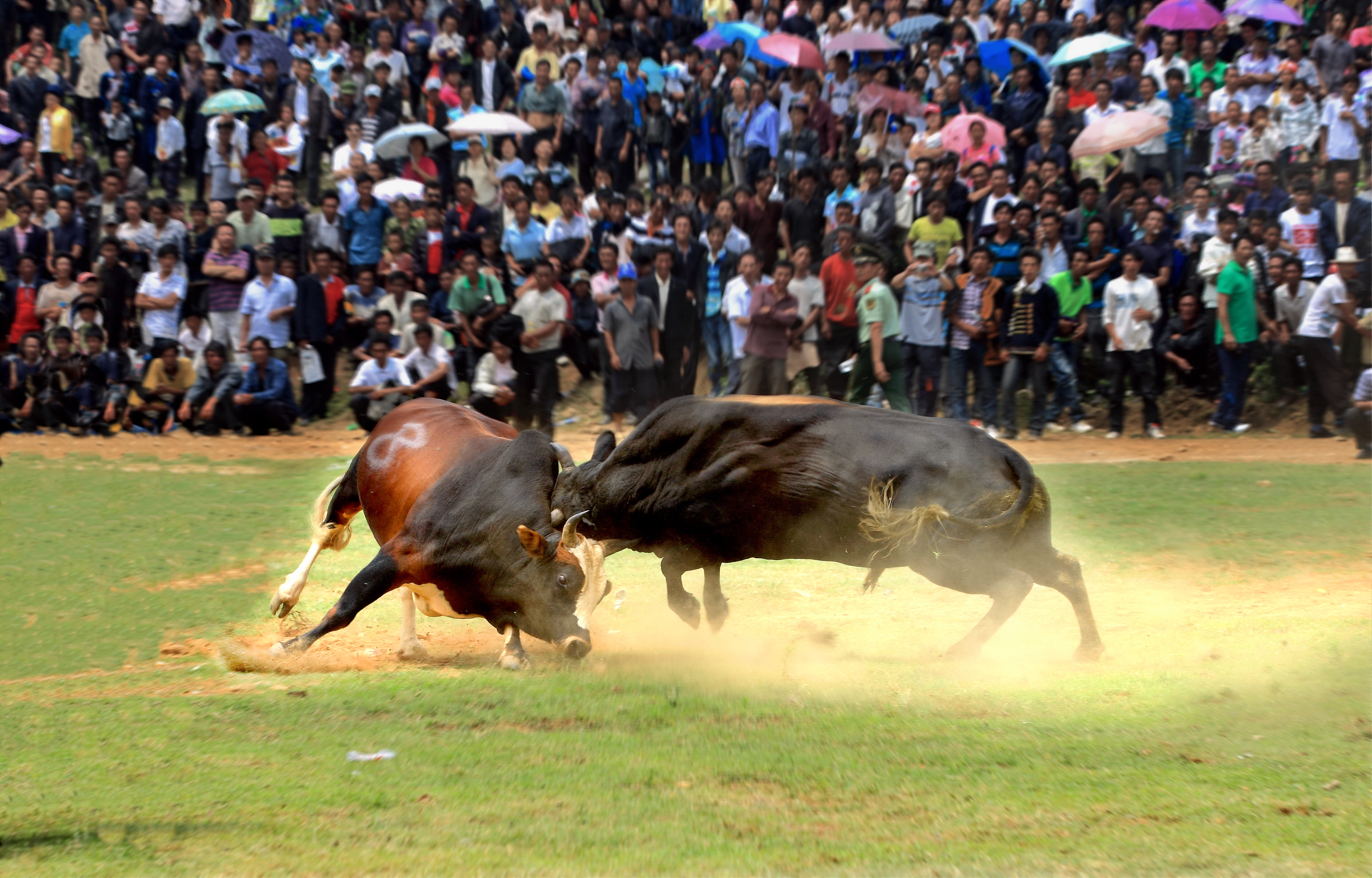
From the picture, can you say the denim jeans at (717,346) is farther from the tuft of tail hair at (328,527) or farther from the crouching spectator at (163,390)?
the tuft of tail hair at (328,527)

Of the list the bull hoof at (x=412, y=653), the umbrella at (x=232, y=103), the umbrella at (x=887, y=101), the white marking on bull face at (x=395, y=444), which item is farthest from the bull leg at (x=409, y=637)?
the umbrella at (x=232, y=103)

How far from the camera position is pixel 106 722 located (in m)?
6.08

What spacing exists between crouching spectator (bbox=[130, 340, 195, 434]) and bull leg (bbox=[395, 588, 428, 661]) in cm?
961

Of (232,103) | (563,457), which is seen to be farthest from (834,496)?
(232,103)

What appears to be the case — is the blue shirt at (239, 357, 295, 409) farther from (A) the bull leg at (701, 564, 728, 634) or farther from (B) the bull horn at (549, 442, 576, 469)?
(A) the bull leg at (701, 564, 728, 634)

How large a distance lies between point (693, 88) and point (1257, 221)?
8.07 m

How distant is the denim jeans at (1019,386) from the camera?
14898 millimetres

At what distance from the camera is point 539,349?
15.2 metres

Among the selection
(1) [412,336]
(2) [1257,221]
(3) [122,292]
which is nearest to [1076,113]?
(2) [1257,221]

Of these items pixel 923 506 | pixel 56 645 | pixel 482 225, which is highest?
pixel 482 225

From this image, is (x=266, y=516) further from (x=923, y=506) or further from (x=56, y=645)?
(x=923, y=506)

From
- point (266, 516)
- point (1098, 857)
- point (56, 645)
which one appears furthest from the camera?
point (266, 516)

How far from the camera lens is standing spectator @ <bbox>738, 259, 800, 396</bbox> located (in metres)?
14.7

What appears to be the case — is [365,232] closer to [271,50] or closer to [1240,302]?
[271,50]
